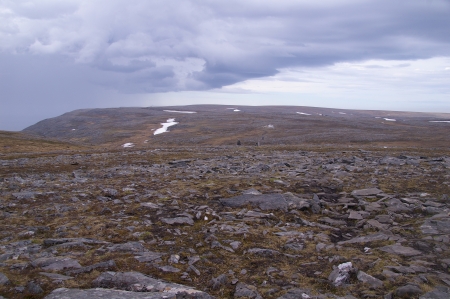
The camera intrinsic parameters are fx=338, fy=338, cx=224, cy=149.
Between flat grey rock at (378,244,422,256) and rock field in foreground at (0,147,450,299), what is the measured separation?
4cm

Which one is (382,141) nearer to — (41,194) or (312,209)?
(312,209)

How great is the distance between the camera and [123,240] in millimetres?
9195

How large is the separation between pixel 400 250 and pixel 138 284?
6.31 metres

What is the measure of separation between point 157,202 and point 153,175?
6350mm

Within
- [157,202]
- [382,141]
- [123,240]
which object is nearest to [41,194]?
[157,202]

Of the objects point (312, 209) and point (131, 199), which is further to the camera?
point (131, 199)

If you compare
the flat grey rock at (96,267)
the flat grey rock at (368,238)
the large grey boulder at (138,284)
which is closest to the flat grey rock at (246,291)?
the large grey boulder at (138,284)

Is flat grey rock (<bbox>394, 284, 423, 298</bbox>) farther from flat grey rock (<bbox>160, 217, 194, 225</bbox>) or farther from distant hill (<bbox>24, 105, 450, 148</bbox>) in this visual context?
distant hill (<bbox>24, 105, 450, 148</bbox>)

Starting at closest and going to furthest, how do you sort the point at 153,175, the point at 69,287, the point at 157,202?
the point at 69,287 → the point at 157,202 → the point at 153,175

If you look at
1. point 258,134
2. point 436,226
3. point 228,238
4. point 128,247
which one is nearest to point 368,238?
point 436,226

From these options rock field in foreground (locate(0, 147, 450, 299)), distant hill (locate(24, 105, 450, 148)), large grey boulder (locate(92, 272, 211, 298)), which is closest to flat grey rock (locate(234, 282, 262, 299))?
rock field in foreground (locate(0, 147, 450, 299))

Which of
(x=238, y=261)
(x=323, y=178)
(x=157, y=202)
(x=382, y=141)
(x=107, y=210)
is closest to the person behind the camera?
(x=238, y=261)

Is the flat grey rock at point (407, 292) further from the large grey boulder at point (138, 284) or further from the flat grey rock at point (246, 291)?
the large grey boulder at point (138, 284)

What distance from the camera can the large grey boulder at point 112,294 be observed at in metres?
6.05
